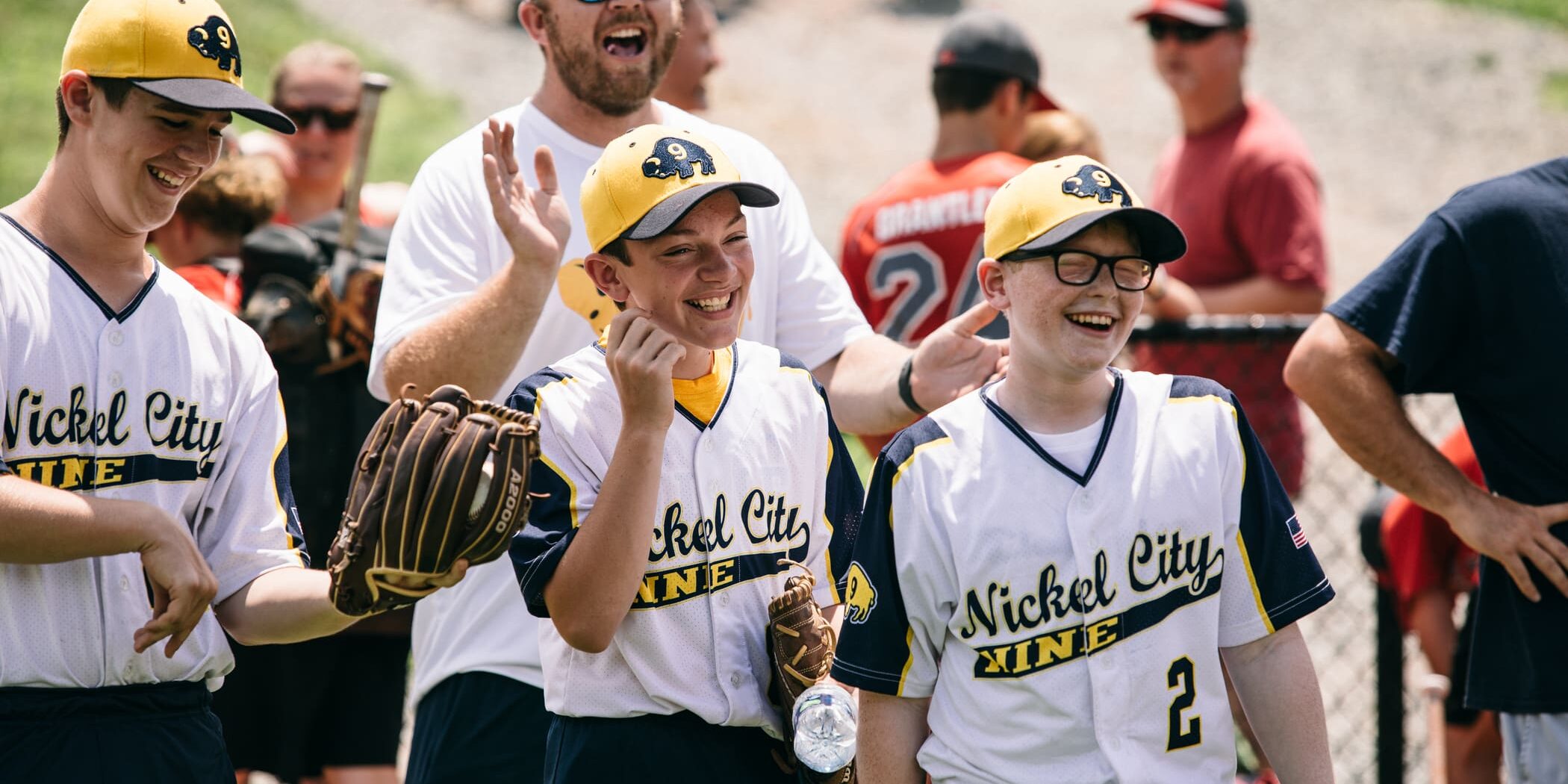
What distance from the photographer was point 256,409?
10.0 feet

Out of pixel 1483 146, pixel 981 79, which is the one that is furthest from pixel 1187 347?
pixel 1483 146

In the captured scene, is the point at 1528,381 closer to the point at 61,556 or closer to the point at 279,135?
the point at 61,556

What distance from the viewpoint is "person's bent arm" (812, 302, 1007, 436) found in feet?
10.9

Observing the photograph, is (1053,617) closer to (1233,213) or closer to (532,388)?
(532,388)

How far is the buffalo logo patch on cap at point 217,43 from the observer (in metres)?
2.88

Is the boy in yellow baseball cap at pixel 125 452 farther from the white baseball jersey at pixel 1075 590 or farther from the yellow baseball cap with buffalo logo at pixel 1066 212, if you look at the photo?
the yellow baseball cap with buffalo logo at pixel 1066 212

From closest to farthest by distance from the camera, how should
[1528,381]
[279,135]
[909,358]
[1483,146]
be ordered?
[909,358] → [1528,381] → [279,135] → [1483,146]

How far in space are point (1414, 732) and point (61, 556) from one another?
6.51 metres

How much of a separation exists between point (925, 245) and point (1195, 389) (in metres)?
2.45

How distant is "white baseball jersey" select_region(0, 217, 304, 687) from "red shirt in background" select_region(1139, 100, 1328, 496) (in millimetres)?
3570

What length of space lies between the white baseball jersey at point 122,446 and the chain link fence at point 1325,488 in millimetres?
2994

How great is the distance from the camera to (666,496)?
2.92 meters

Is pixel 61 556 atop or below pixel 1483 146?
atop

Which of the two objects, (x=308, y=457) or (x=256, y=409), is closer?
(x=256, y=409)
